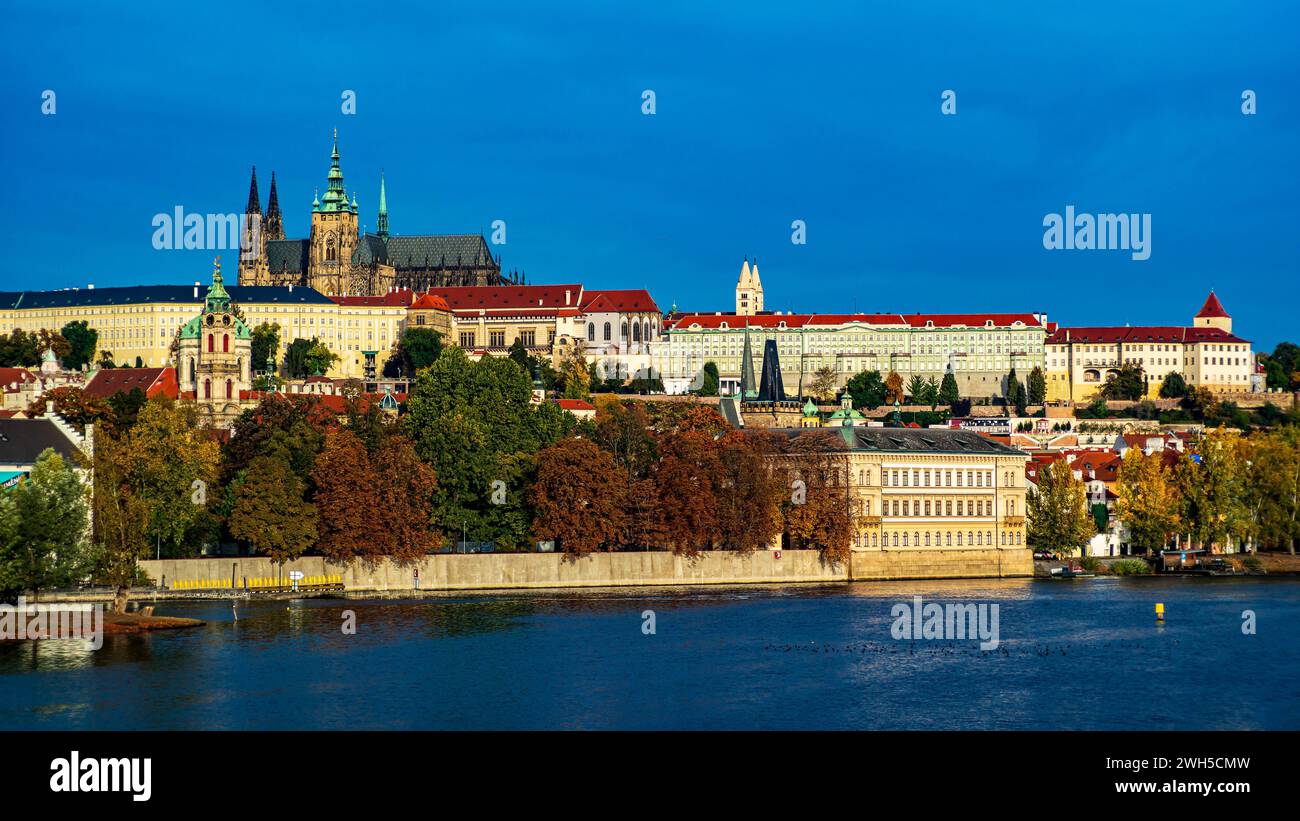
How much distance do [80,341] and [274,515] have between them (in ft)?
355

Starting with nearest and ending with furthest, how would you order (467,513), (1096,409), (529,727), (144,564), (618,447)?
(529,727), (144,564), (467,513), (618,447), (1096,409)

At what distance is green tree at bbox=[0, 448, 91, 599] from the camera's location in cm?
5106

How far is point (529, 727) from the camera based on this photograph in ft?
135

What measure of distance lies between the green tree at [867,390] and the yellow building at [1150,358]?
70.1 feet

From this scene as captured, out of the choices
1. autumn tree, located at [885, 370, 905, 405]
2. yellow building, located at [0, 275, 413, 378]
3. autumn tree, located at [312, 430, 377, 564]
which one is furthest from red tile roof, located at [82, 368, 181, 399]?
autumn tree, located at [885, 370, 905, 405]

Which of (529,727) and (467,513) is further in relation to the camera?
(467,513)

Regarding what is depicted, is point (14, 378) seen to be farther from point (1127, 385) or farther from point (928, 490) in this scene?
point (1127, 385)

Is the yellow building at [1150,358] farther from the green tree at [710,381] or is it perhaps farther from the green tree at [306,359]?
the green tree at [306,359]

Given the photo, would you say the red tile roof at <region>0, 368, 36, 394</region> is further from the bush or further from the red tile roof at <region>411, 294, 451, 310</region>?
the bush

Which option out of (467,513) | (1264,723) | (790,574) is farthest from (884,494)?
(1264,723)

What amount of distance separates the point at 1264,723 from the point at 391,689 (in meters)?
20.6
